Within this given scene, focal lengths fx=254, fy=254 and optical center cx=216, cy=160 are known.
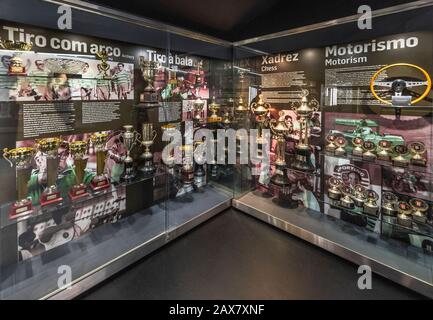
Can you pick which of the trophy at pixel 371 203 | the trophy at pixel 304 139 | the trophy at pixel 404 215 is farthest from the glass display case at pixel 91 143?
the trophy at pixel 404 215

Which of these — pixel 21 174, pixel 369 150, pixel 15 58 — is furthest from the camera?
pixel 369 150

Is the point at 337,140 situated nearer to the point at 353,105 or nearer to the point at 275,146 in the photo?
the point at 353,105

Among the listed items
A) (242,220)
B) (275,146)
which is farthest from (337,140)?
(242,220)

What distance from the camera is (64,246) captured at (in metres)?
2.01

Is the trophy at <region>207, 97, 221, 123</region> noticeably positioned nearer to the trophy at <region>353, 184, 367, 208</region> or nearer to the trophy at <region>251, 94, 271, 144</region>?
the trophy at <region>251, 94, 271, 144</region>

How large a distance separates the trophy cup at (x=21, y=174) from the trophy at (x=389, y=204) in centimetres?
265

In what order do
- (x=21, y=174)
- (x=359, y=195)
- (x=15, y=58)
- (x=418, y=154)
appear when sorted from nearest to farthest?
(x=15, y=58) < (x=21, y=174) < (x=418, y=154) < (x=359, y=195)

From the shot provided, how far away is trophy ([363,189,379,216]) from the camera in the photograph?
2.15 meters

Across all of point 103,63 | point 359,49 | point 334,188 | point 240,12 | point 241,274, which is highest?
point 240,12

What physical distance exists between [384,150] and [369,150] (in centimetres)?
11

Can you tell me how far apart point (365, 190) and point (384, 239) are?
433 mm

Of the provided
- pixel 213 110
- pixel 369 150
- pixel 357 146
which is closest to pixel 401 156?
pixel 369 150

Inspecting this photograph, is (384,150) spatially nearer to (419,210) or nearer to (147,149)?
(419,210)

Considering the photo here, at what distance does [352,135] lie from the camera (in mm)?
2287
